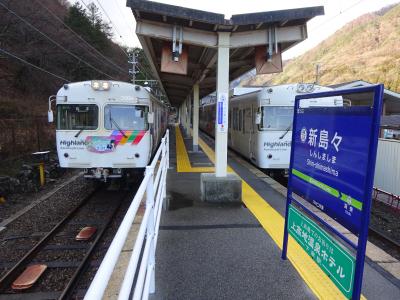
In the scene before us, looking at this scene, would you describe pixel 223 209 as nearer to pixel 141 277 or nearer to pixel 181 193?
pixel 181 193

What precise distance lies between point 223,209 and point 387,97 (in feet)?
40.5

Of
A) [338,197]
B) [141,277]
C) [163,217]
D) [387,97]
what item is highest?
[387,97]

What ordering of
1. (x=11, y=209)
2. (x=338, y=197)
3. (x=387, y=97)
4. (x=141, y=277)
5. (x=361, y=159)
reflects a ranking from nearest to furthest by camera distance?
(x=141, y=277), (x=361, y=159), (x=338, y=197), (x=11, y=209), (x=387, y=97)

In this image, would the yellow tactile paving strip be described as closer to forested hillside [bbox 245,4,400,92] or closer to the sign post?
the sign post

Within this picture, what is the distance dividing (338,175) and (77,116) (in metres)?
7.28

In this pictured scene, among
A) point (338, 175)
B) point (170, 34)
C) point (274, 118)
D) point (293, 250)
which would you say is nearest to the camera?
point (338, 175)

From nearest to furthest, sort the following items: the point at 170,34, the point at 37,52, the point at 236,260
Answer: the point at 236,260 < the point at 170,34 < the point at 37,52

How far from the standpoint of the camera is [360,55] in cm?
6266

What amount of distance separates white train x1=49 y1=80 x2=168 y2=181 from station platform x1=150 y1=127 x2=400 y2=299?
2.71 meters

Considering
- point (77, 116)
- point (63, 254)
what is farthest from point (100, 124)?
point (63, 254)

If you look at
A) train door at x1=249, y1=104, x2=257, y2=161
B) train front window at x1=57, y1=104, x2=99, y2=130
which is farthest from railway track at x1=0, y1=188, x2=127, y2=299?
train door at x1=249, y1=104, x2=257, y2=161

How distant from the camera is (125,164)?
29.0ft

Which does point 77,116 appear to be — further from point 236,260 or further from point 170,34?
point 236,260

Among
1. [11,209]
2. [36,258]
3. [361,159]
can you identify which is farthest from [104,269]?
[11,209]
